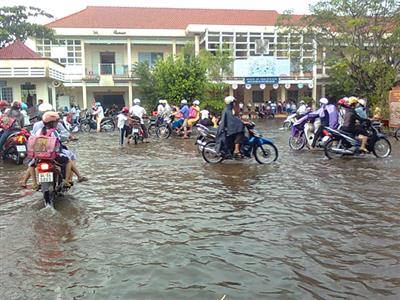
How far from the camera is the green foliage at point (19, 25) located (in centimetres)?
3074

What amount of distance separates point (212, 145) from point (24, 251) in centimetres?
634

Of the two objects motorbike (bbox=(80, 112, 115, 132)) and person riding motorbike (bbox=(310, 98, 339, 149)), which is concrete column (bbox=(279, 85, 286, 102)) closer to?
motorbike (bbox=(80, 112, 115, 132))

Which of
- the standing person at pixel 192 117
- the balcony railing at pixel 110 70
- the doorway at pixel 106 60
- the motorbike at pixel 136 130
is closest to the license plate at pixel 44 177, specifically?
the motorbike at pixel 136 130

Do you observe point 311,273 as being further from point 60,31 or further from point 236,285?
point 60,31

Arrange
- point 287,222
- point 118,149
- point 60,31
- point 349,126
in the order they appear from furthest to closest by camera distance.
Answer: point 60,31 → point 118,149 → point 349,126 → point 287,222

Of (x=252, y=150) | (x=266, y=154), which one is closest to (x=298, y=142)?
(x=266, y=154)

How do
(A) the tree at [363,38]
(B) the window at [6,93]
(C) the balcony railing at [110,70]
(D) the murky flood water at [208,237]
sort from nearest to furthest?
1. (D) the murky flood water at [208,237]
2. (A) the tree at [363,38]
3. (B) the window at [6,93]
4. (C) the balcony railing at [110,70]

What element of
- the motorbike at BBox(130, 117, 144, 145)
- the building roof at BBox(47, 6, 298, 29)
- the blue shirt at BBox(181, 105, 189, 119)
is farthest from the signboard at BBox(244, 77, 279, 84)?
the motorbike at BBox(130, 117, 144, 145)

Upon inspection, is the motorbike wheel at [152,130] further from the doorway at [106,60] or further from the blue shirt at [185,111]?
the doorway at [106,60]

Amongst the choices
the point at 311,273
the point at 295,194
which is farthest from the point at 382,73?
the point at 311,273

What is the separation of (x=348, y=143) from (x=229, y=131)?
299cm

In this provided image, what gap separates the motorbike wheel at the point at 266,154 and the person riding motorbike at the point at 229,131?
567mm

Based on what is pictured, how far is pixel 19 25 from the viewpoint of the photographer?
31.0m

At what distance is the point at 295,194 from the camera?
7.02 metres
